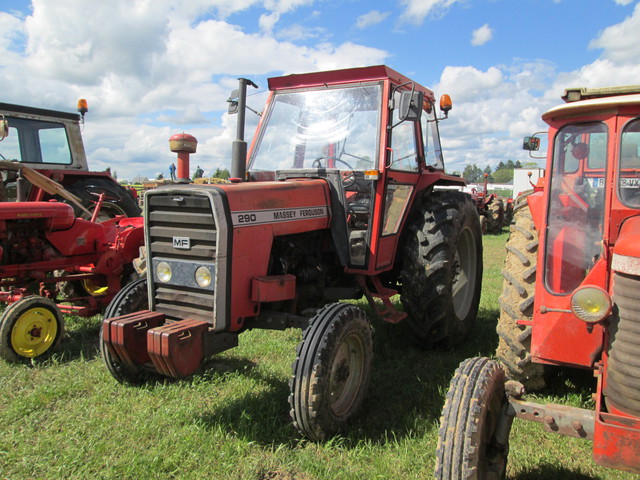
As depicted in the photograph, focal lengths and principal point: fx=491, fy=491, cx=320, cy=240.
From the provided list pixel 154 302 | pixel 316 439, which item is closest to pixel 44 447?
pixel 154 302

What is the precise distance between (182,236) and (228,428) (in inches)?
49.1

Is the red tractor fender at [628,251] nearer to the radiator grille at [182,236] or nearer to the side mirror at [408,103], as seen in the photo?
the side mirror at [408,103]

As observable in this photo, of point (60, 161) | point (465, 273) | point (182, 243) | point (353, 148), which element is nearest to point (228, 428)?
point (182, 243)

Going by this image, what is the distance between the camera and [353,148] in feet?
13.3

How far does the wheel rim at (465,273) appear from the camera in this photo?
504cm

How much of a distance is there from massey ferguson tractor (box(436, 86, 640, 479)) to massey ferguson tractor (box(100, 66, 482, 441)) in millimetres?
1003

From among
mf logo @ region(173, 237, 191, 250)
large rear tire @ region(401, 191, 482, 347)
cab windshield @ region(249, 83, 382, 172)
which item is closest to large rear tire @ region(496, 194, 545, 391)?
large rear tire @ region(401, 191, 482, 347)

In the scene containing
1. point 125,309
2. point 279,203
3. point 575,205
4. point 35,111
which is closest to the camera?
point 575,205

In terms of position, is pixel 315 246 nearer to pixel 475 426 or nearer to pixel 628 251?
pixel 475 426

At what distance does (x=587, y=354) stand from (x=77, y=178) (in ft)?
22.3

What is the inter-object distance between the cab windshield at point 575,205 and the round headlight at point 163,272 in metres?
2.28

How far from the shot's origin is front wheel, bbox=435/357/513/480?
6.54ft

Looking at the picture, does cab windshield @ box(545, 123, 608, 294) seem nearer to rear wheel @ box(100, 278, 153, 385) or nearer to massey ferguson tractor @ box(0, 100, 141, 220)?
rear wheel @ box(100, 278, 153, 385)

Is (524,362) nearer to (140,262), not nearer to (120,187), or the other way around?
(140,262)
